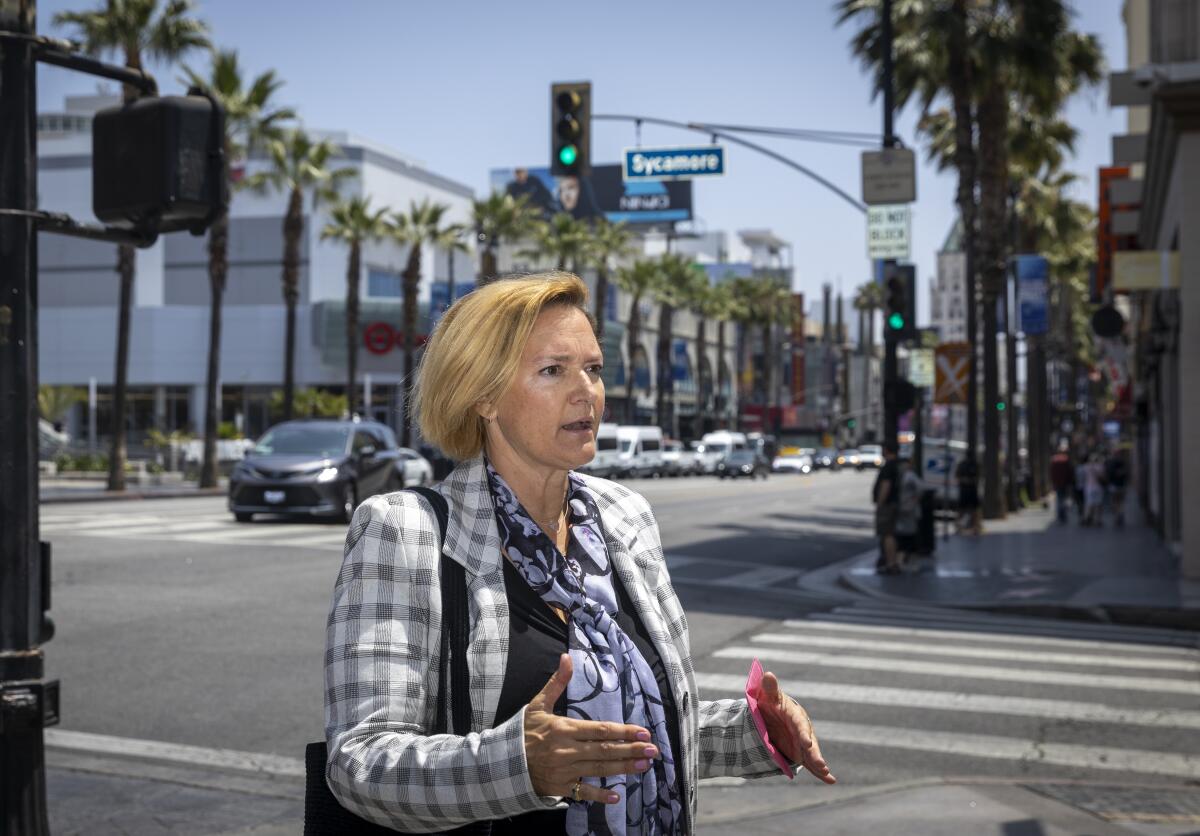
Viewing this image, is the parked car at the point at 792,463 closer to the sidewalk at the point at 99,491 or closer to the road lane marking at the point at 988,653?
the sidewalk at the point at 99,491

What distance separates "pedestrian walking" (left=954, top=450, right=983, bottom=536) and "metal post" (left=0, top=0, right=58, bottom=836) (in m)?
24.3

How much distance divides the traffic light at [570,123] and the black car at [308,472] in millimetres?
7982

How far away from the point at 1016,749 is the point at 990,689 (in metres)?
2.01

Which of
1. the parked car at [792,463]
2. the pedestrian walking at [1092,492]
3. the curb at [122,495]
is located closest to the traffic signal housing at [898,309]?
the pedestrian walking at [1092,492]

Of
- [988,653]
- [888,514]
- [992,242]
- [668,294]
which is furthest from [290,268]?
[668,294]

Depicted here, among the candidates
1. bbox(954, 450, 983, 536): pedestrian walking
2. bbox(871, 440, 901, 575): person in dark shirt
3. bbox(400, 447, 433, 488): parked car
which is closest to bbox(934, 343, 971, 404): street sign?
bbox(871, 440, 901, 575): person in dark shirt

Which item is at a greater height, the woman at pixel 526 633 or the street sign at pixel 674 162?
the street sign at pixel 674 162

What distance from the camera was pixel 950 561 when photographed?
21.0 meters

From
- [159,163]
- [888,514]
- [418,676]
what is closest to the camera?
[418,676]

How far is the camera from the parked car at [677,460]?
70375mm

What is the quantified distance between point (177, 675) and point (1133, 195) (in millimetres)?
22035

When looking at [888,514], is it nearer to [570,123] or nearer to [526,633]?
[570,123]

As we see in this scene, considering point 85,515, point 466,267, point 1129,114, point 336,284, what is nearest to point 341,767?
point 85,515

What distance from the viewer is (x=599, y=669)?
235 centimetres
